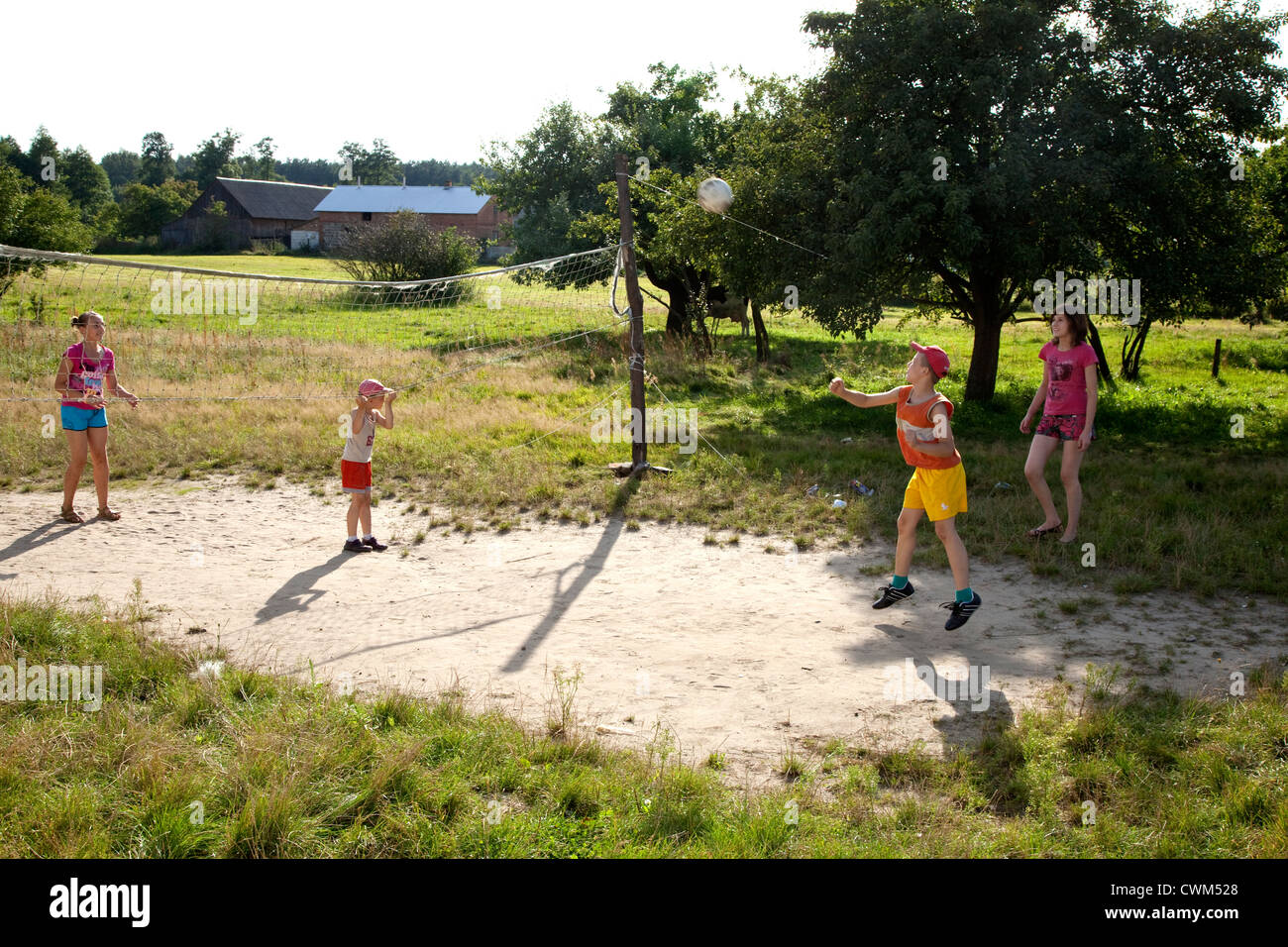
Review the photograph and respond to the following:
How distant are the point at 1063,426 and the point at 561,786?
6.07 meters

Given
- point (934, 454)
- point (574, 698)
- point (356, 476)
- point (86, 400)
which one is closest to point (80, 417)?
point (86, 400)

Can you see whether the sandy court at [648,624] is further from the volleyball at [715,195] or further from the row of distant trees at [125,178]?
the row of distant trees at [125,178]

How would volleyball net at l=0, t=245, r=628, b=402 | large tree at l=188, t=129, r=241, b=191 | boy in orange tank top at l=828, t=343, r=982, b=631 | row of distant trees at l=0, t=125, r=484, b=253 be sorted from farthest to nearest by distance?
large tree at l=188, t=129, r=241, b=191
row of distant trees at l=0, t=125, r=484, b=253
volleyball net at l=0, t=245, r=628, b=402
boy in orange tank top at l=828, t=343, r=982, b=631

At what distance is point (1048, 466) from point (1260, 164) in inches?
504

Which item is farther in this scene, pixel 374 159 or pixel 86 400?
pixel 374 159

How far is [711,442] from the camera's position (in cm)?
1207

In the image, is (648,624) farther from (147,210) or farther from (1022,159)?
(147,210)

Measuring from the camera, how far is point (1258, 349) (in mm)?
23656

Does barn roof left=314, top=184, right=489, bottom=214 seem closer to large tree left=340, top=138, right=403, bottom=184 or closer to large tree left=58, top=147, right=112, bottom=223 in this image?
large tree left=58, top=147, right=112, bottom=223

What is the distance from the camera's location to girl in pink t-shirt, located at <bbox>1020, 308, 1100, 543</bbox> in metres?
7.95

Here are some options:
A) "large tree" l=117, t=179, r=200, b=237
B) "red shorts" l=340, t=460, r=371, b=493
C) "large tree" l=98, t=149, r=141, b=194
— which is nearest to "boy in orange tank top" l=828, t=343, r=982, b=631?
"red shorts" l=340, t=460, r=371, b=493

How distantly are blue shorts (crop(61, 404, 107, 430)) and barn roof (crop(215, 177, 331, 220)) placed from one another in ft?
232

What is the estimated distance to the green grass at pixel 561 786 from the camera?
352 centimetres

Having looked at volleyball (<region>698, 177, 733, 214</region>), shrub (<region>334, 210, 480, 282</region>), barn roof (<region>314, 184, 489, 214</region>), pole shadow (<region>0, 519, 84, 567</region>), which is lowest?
pole shadow (<region>0, 519, 84, 567</region>)
